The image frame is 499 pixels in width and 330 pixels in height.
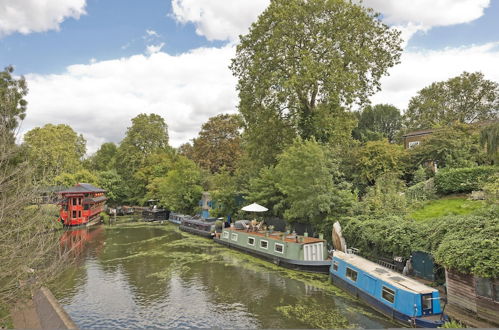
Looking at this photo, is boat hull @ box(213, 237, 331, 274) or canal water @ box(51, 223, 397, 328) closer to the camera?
canal water @ box(51, 223, 397, 328)

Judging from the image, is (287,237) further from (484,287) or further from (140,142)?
(140,142)

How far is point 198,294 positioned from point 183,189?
91.9 ft

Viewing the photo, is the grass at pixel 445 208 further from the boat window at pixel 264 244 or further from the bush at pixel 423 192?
the boat window at pixel 264 244

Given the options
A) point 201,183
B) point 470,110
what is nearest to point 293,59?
point 201,183

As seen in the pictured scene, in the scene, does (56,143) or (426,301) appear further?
(56,143)

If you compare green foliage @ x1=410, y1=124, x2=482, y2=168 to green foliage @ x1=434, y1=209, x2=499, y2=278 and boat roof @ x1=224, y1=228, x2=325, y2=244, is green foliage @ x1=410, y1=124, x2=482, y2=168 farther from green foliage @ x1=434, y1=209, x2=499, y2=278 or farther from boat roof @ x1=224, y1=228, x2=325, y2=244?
green foliage @ x1=434, y1=209, x2=499, y2=278

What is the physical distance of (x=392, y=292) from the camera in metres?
12.6

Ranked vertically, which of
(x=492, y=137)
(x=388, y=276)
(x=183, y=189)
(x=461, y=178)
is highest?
(x=492, y=137)

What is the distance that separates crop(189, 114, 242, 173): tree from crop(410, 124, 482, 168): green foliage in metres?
32.8

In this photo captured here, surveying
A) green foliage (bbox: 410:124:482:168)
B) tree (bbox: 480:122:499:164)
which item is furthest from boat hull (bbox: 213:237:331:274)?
green foliage (bbox: 410:124:482:168)

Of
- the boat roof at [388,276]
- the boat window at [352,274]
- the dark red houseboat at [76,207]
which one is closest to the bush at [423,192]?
the boat roof at [388,276]

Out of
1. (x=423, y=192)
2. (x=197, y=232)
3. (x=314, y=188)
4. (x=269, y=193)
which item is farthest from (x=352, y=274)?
(x=197, y=232)

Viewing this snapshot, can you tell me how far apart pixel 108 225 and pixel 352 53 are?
118 ft

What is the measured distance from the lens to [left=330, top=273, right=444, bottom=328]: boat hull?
11.3 m
